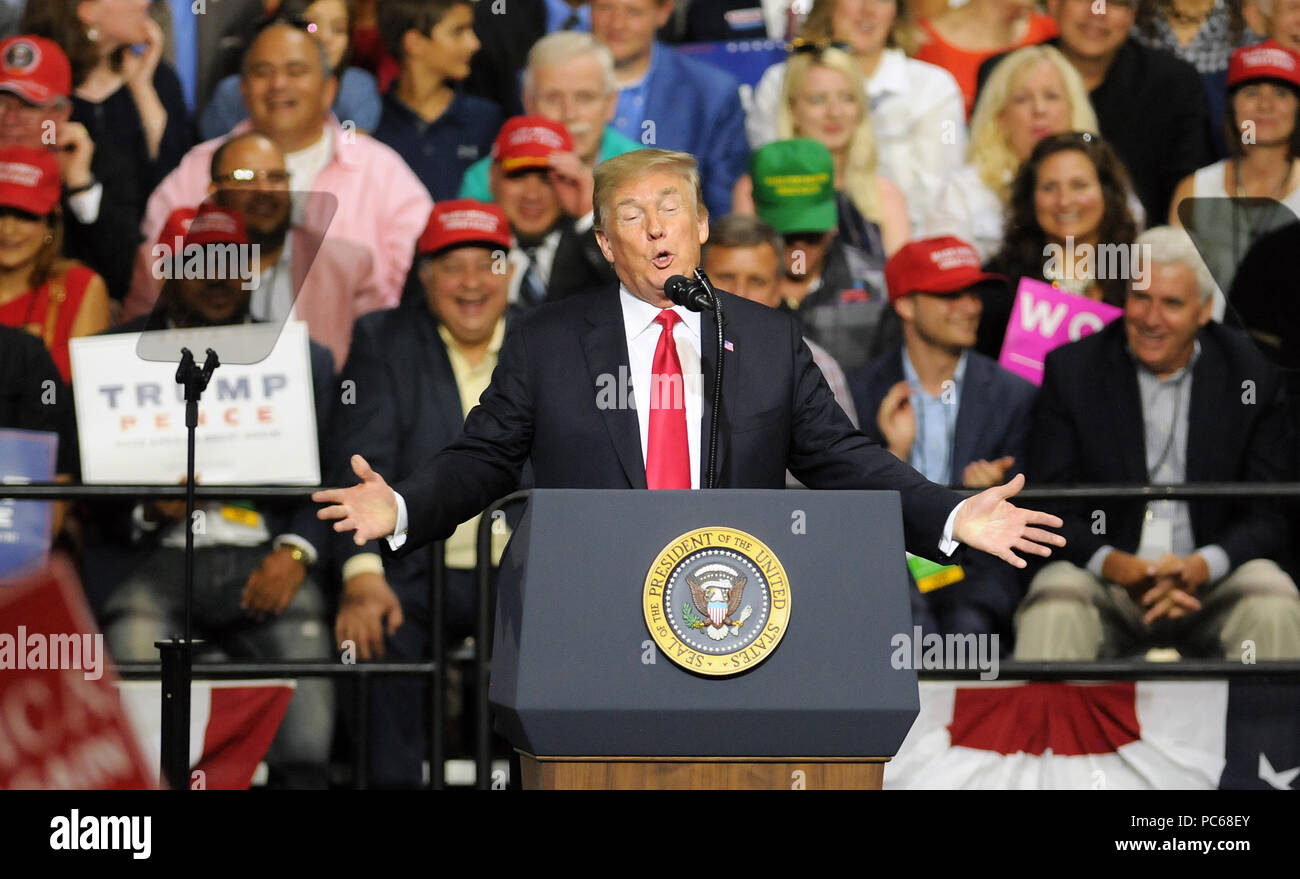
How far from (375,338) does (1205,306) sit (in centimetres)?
259

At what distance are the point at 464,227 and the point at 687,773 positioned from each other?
318 centimetres

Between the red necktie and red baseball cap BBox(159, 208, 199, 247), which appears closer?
the red necktie

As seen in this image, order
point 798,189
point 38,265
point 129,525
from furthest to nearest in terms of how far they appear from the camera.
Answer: point 798,189 → point 38,265 → point 129,525

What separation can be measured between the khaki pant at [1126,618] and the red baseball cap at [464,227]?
1.96 meters

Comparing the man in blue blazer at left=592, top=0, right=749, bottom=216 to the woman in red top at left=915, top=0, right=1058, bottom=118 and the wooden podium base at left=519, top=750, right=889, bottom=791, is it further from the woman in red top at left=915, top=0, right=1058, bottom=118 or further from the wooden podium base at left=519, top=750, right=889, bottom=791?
the wooden podium base at left=519, top=750, right=889, bottom=791

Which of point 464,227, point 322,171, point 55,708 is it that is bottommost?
point 55,708

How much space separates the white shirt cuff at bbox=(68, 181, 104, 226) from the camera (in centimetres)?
579

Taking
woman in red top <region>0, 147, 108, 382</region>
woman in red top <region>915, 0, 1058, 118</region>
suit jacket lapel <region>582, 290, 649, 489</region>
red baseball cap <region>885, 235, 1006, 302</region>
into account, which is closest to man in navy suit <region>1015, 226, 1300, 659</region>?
red baseball cap <region>885, 235, 1006, 302</region>

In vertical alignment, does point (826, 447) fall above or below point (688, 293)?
below

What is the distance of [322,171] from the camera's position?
584 cm

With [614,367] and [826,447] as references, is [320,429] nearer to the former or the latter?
[614,367]

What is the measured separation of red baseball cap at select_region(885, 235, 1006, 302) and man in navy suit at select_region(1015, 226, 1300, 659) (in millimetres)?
371

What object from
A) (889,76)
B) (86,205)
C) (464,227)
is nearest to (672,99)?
(889,76)

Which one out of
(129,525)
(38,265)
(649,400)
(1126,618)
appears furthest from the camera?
(38,265)
